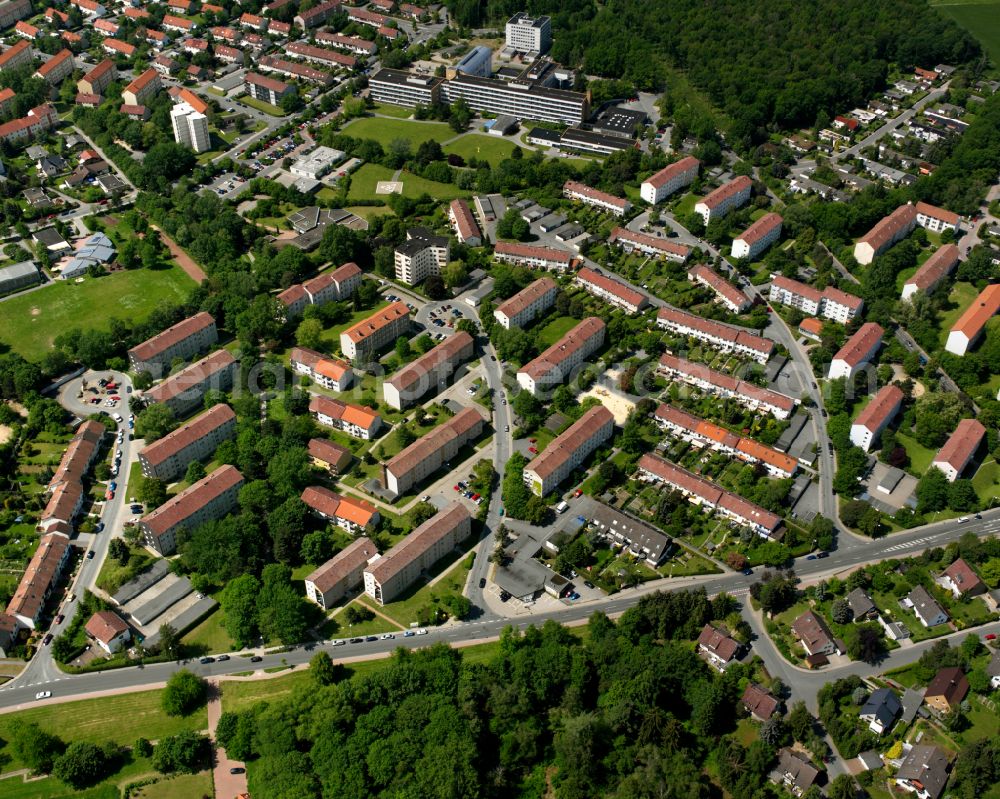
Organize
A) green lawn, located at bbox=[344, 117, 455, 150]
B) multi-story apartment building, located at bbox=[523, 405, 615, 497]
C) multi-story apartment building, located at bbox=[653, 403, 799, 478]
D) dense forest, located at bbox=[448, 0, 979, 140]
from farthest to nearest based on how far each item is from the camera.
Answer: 1. dense forest, located at bbox=[448, 0, 979, 140]
2. green lawn, located at bbox=[344, 117, 455, 150]
3. multi-story apartment building, located at bbox=[653, 403, 799, 478]
4. multi-story apartment building, located at bbox=[523, 405, 615, 497]

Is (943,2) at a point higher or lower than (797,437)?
higher

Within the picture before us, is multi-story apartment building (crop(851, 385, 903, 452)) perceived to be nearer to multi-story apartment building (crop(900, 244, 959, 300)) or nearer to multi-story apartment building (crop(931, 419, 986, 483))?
multi-story apartment building (crop(931, 419, 986, 483))

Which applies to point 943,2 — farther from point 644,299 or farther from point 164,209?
point 164,209

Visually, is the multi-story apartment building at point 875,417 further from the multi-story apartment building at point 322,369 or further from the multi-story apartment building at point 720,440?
the multi-story apartment building at point 322,369

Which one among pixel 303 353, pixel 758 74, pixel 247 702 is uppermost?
pixel 758 74

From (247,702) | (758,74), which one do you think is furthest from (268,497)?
(758,74)

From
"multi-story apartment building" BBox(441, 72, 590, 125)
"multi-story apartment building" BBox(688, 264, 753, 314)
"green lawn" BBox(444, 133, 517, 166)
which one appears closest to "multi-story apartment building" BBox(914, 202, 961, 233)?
"multi-story apartment building" BBox(688, 264, 753, 314)
